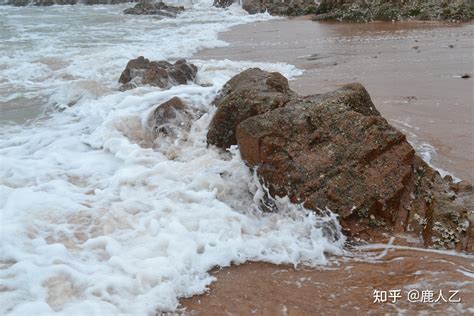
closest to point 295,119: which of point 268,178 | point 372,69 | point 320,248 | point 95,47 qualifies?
point 268,178

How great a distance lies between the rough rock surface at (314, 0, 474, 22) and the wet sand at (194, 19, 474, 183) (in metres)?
1.44

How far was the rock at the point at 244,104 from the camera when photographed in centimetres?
480

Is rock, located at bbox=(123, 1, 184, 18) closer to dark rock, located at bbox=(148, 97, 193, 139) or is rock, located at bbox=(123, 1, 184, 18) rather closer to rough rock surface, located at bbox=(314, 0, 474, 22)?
rough rock surface, located at bbox=(314, 0, 474, 22)

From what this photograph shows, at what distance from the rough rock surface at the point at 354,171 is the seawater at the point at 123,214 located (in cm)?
20

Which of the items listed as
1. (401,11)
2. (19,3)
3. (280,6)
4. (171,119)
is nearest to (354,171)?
(171,119)

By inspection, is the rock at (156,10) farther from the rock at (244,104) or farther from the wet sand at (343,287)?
the wet sand at (343,287)

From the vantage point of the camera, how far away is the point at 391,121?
19.2 ft

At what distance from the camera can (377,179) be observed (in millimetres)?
3791

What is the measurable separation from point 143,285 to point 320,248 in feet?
4.54

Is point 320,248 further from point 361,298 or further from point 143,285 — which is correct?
point 143,285

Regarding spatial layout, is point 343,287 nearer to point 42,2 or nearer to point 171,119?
point 171,119

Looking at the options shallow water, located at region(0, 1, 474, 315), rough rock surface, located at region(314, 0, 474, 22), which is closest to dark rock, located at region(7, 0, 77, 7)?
rough rock surface, located at region(314, 0, 474, 22)

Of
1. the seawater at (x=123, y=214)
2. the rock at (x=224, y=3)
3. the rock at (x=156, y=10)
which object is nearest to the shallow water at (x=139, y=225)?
the seawater at (x=123, y=214)

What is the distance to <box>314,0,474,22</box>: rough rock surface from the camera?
53.9 ft
